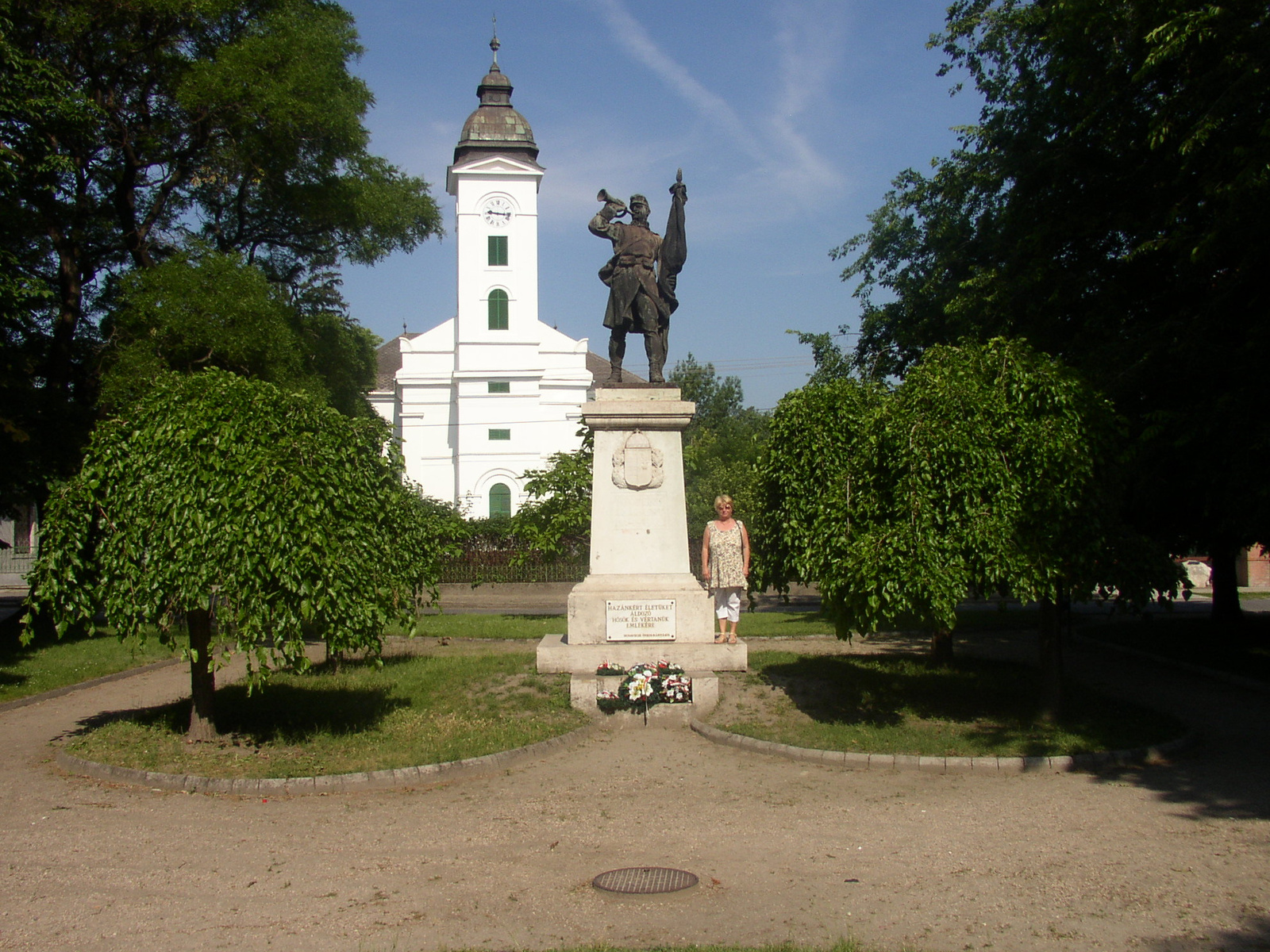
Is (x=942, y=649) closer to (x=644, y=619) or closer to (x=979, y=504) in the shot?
(x=644, y=619)

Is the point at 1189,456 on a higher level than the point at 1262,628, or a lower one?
higher

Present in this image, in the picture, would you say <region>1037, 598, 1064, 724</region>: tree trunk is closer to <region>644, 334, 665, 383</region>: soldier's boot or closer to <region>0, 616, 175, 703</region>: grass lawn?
<region>644, 334, 665, 383</region>: soldier's boot

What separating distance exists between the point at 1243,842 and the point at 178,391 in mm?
8268

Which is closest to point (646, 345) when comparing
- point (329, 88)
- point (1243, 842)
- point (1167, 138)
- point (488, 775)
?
point (488, 775)

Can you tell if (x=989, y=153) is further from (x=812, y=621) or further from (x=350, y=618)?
(x=350, y=618)

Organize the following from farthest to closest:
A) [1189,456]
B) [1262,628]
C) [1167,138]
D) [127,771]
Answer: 1. [1262,628]
2. [1167,138]
3. [1189,456]
4. [127,771]

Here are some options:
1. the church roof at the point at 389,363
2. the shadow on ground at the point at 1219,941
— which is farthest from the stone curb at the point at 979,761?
the church roof at the point at 389,363

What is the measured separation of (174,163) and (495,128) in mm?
28780

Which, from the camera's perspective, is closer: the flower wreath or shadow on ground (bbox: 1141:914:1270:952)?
shadow on ground (bbox: 1141:914:1270:952)

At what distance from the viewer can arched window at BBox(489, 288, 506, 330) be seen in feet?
149

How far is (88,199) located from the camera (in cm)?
1805

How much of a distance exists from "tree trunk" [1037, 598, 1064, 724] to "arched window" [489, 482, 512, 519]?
3709 centimetres

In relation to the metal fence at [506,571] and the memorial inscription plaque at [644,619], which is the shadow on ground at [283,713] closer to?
the memorial inscription plaque at [644,619]

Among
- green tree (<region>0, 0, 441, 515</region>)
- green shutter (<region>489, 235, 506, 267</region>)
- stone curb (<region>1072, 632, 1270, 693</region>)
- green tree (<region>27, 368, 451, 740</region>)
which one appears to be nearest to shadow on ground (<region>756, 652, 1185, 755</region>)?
stone curb (<region>1072, 632, 1270, 693</region>)
